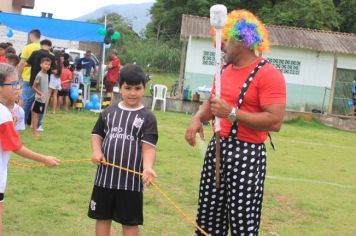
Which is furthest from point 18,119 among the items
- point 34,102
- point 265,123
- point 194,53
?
point 194,53

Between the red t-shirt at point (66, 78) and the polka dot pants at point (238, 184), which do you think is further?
the red t-shirt at point (66, 78)

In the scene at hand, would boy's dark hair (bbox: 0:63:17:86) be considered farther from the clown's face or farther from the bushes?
the bushes

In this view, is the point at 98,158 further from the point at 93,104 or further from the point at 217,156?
the point at 93,104

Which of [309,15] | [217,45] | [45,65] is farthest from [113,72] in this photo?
[309,15]

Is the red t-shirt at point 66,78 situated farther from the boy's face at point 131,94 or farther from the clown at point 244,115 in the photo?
the clown at point 244,115

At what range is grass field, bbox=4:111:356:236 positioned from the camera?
553cm

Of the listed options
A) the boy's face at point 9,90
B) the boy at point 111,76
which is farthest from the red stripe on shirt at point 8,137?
the boy at point 111,76

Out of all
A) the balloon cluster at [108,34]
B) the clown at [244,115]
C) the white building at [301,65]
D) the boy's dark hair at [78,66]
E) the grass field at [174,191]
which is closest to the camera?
the clown at [244,115]

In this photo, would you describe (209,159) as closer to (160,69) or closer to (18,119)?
(18,119)

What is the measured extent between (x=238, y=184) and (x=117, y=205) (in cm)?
88

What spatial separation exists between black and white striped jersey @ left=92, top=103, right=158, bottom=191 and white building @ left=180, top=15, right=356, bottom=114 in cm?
1628

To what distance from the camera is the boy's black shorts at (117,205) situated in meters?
3.89

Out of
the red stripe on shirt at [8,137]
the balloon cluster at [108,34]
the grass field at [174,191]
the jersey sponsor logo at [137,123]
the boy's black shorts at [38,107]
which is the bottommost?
the grass field at [174,191]

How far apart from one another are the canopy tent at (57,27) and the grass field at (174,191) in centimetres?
460
